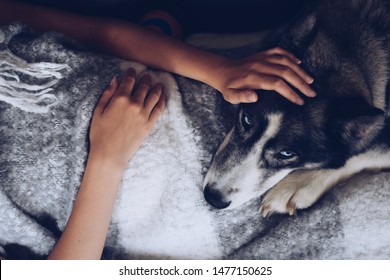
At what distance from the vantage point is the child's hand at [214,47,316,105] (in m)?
0.80

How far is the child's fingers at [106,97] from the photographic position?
881mm

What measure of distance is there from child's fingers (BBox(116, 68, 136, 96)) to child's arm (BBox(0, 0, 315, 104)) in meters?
0.08

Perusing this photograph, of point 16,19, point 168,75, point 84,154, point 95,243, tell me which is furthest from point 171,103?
point 16,19

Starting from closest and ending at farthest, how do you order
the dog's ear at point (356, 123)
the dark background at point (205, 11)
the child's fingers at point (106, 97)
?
the dog's ear at point (356, 123) < the child's fingers at point (106, 97) < the dark background at point (205, 11)

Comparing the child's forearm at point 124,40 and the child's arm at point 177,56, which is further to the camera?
the child's forearm at point 124,40

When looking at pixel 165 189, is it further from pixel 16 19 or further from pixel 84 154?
pixel 16 19

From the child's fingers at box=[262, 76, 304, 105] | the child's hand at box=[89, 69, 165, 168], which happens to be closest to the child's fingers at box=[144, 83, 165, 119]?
the child's hand at box=[89, 69, 165, 168]

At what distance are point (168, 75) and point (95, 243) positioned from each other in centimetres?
39

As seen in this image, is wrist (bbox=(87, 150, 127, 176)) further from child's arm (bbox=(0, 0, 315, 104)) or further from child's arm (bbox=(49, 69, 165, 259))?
child's arm (bbox=(0, 0, 315, 104))

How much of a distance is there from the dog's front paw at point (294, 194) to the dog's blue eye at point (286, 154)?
0.27 ft

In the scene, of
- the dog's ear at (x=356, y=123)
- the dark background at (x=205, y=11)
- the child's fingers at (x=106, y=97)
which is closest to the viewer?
the dog's ear at (x=356, y=123)

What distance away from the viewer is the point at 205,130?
2.90ft

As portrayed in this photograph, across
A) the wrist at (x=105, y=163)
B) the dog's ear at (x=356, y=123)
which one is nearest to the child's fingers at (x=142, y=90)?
the wrist at (x=105, y=163)

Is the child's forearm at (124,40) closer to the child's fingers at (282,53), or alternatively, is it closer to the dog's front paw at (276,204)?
the child's fingers at (282,53)
